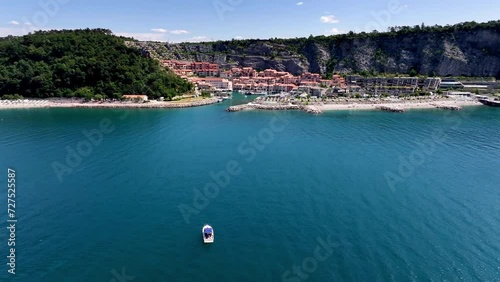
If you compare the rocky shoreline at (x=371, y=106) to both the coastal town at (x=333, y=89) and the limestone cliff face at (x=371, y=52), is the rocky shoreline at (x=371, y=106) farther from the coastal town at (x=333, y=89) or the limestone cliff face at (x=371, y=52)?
the limestone cliff face at (x=371, y=52)

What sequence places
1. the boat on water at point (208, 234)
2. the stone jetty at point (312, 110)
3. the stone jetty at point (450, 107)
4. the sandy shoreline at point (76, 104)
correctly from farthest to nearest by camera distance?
1. the stone jetty at point (450, 107)
2. the sandy shoreline at point (76, 104)
3. the stone jetty at point (312, 110)
4. the boat on water at point (208, 234)

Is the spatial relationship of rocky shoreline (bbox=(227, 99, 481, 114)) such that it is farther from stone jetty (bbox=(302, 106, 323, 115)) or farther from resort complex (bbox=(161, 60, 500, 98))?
resort complex (bbox=(161, 60, 500, 98))

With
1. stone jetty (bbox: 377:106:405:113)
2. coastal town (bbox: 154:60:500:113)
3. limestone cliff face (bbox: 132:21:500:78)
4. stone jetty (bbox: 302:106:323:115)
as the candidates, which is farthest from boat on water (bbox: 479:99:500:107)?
stone jetty (bbox: 302:106:323:115)

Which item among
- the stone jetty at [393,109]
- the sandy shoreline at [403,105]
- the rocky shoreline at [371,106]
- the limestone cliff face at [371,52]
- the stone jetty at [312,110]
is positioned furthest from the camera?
the limestone cliff face at [371,52]

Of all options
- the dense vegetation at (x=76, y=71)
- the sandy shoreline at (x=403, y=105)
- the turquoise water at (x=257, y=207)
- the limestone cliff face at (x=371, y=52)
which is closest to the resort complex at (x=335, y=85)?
the sandy shoreline at (x=403, y=105)

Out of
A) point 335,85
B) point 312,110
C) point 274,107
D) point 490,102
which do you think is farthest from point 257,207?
point 335,85

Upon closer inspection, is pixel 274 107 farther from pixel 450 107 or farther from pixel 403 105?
pixel 450 107
